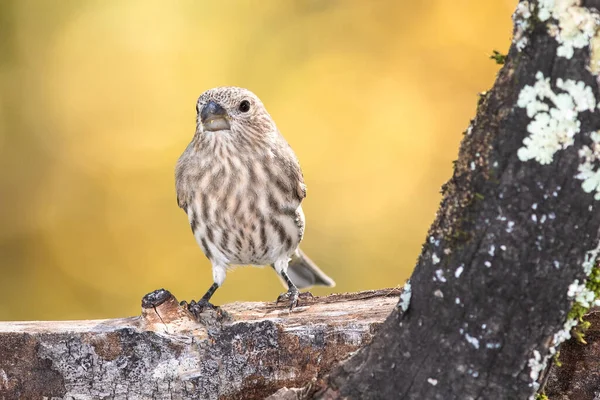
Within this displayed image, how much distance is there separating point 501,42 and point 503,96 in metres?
4.47

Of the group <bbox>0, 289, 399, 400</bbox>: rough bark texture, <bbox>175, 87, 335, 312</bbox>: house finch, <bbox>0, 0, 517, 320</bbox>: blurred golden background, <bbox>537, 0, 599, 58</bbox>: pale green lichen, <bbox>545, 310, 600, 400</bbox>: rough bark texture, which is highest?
<bbox>0, 0, 517, 320</bbox>: blurred golden background

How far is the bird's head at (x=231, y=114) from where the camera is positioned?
185 inches

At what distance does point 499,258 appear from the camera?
92.7 inches

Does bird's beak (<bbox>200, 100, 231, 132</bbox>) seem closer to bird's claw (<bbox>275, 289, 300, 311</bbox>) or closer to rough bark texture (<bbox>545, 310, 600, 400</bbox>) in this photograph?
bird's claw (<bbox>275, 289, 300, 311</bbox>)

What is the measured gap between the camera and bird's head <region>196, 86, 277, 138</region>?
185 inches

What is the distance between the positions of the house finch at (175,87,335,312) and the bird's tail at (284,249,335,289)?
83 cm

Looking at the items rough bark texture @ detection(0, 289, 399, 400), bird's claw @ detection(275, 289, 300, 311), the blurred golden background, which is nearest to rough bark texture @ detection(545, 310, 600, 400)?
rough bark texture @ detection(0, 289, 399, 400)

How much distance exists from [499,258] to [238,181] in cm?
269

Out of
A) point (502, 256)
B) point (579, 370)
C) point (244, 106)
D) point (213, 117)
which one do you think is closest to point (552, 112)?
point (502, 256)

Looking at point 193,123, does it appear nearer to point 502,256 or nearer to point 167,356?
point 167,356

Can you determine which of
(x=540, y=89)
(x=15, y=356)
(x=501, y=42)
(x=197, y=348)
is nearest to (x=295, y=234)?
(x=197, y=348)

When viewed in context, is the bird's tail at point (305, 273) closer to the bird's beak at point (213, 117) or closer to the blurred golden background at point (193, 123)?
the blurred golden background at point (193, 123)

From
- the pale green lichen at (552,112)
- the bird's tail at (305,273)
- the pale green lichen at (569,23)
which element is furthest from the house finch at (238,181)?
the pale green lichen at (569,23)

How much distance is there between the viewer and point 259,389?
11.7 feet
